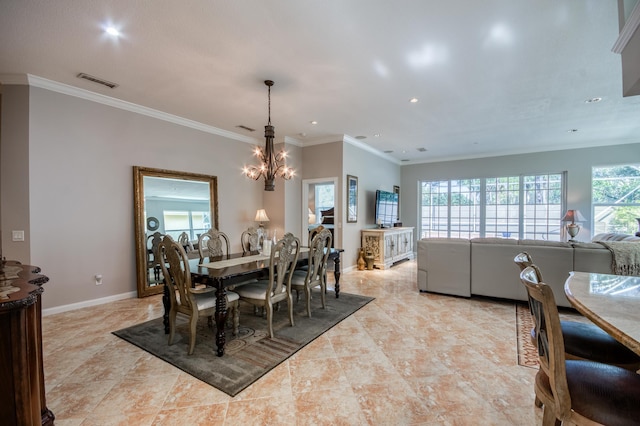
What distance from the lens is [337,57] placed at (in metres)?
3.01

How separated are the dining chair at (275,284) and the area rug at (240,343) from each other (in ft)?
0.67

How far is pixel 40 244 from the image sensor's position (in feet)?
11.7

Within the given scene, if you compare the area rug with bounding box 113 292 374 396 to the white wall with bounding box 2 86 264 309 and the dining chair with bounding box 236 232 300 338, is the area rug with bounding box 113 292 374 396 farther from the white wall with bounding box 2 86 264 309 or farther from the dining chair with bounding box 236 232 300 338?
the white wall with bounding box 2 86 264 309

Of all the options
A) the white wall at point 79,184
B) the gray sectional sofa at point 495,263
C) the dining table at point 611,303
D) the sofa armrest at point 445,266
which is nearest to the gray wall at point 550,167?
the gray sectional sofa at point 495,263

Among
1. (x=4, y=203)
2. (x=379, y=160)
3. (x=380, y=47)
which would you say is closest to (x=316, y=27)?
(x=380, y=47)

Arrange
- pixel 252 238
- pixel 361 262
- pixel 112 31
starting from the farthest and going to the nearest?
pixel 361 262
pixel 252 238
pixel 112 31

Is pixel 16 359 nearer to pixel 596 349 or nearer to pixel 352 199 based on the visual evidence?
pixel 596 349

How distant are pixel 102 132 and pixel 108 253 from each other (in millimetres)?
1713

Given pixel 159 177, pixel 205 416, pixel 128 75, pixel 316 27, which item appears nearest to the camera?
pixel 205 416

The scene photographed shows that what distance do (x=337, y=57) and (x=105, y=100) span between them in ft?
11.0

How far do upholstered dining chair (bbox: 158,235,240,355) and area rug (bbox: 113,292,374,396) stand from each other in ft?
0.52

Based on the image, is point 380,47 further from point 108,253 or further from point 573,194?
point 573,194

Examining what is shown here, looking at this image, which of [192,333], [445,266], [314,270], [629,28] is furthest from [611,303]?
[445,266]

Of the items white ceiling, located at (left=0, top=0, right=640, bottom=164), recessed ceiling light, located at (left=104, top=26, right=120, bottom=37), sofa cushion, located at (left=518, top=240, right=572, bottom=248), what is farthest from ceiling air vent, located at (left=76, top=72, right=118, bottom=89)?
sofa cushion, located at (left=518, top=240, right=572, bottom=248)
